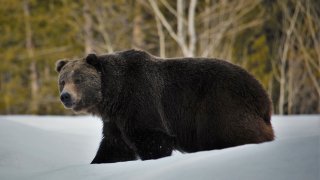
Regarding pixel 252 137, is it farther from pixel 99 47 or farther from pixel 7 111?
pixel 7 111

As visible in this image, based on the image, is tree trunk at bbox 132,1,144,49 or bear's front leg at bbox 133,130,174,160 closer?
bear's front leg at bbox 133,130,174,160

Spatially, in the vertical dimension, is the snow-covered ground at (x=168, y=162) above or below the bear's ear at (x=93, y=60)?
below

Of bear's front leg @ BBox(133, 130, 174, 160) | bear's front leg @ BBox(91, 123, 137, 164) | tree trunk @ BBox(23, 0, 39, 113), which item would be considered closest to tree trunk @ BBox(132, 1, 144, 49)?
tree trunk @ BBox(23, 0, 39, 113)

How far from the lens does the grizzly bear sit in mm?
5965

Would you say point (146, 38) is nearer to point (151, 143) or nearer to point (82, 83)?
point (82, 83)

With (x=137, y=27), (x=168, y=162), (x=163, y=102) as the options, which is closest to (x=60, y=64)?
(x=163, y=102)

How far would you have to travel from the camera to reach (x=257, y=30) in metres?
20.9

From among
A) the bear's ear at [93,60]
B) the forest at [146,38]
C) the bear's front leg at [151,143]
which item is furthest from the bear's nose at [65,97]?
the forest at [146,38]

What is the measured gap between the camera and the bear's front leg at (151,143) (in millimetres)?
5926

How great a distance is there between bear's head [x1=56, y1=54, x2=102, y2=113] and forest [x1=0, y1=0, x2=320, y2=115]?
10.2 meters

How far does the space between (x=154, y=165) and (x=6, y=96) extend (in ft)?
67.9

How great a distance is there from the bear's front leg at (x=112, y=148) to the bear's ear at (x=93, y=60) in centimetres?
70

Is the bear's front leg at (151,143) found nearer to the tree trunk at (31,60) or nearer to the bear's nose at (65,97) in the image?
the bear's nose at (65,97)

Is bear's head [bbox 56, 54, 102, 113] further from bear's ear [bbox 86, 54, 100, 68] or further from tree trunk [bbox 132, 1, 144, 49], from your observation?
tree trunk [bbox 132, 1, 144, 49]
